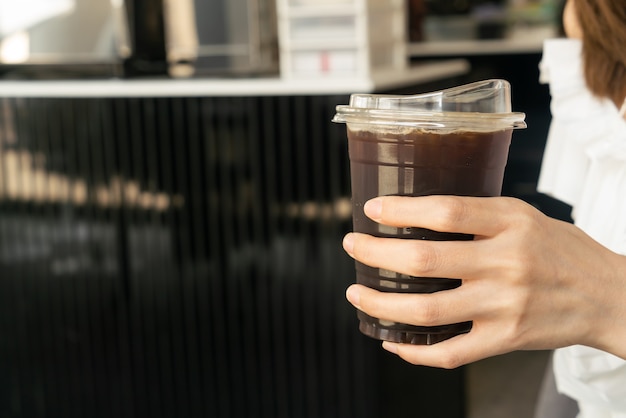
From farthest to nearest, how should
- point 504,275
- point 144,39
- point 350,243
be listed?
point 144,39, point 350,243, point 504,275

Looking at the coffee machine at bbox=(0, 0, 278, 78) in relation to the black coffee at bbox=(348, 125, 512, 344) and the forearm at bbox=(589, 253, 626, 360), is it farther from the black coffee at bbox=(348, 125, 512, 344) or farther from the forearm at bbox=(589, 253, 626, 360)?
the forearm at bbox=(589, 253, 626, 360)

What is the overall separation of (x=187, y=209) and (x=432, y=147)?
1.95 metres

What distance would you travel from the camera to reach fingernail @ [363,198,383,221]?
59 cm

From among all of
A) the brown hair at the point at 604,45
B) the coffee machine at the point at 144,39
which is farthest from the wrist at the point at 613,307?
the coffee machine at the point at 144,39

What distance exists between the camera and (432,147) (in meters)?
0.61

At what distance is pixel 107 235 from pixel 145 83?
51 cm

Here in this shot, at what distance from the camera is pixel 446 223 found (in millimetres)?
537

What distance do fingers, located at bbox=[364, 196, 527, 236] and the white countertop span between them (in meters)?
1.68

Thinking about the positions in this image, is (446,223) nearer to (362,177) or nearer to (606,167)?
(362,177)

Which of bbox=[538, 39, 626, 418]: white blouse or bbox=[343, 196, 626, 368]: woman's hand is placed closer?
bbox=[343, 196, 626, 368]: woman's hand

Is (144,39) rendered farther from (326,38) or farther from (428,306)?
(428,306)

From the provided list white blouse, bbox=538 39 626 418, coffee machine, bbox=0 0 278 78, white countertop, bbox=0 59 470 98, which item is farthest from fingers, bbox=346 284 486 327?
coffee machine, bbox=0 0 278 78

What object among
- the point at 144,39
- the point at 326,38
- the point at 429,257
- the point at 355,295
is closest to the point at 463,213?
the point at 429,257

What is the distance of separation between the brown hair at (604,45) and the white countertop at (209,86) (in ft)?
3.91
